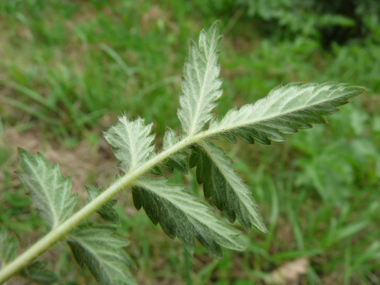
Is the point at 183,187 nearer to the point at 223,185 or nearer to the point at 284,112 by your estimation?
the point at 223,185

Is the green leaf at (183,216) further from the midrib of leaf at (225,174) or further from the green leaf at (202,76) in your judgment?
the green leaf at (202,76)

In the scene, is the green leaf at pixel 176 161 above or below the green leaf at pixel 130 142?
below

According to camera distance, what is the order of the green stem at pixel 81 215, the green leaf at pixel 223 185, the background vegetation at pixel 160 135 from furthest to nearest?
the background vegetation at pixel 160 135 < the green leaf at pixel 223 185 < the green stem at pixel 81 215

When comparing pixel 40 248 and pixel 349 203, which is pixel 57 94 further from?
pixel 349 203

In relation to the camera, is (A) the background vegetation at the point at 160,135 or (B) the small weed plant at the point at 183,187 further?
(A) the background vegetation at the point at 160,135

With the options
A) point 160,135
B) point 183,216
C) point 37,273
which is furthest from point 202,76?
point 160,135

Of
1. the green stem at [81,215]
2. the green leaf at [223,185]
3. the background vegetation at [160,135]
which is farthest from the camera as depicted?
the background vegetation at [160,135]

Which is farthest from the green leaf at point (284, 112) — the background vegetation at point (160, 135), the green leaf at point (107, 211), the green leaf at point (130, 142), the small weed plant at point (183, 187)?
the background vegetation at point (160, 135)

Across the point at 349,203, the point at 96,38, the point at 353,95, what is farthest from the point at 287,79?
the point at 353,95

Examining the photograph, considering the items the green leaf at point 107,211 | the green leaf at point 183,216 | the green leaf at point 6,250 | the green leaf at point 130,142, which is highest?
the green leaf at point 130,142
